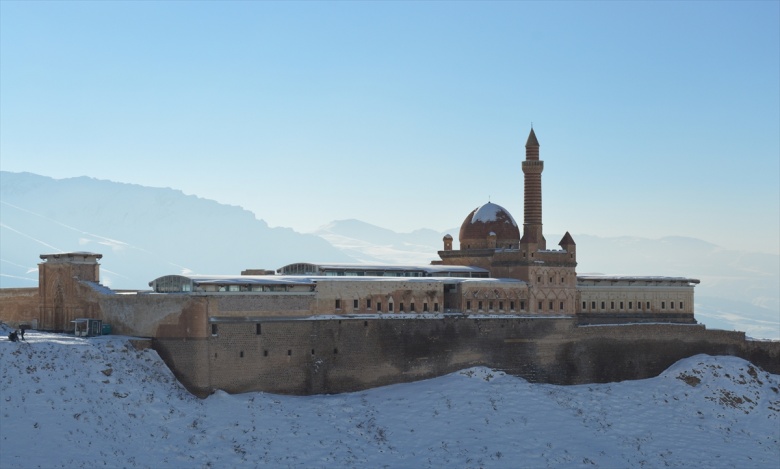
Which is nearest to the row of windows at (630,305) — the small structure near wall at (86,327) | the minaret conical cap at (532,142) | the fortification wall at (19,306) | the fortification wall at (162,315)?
the minaret conical cap at (532,142)

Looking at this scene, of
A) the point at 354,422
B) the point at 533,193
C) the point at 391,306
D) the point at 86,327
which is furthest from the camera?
the point at 533,193

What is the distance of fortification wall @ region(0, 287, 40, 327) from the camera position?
220 ft

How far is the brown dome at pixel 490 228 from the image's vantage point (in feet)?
251

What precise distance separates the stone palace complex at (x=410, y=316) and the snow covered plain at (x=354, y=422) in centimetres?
161

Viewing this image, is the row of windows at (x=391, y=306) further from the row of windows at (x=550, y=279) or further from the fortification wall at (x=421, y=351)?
the row of windows at (x=550, y=279)

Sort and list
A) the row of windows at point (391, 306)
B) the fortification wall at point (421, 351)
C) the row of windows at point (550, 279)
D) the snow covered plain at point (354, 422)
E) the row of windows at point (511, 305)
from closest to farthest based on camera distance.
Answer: the snow covered plain at point (354, 422), the fortification wall at point (421, 351), the row of windows at point (391, 306), the row of windows at point (511, 305), the row of windows at point (550, 279)

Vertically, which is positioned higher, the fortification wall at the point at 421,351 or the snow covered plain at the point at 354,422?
the fortification wall at the point at 421,351

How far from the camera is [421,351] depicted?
66.4m

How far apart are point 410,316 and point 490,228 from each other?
13.3 meters

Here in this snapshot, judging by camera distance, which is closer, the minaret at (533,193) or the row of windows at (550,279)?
the row of windows at (550,279)

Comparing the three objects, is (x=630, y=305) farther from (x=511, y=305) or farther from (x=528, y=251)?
(x=511, y=305)

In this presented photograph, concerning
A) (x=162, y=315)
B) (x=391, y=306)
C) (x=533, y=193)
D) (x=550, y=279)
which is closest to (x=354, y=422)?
(x=391, y=306)

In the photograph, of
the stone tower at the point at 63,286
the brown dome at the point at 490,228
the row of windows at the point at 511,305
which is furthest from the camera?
the brown dome at the point at 490,228

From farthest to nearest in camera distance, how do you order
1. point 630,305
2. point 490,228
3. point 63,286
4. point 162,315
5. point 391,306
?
point 630,305 < point 490,228 < point 391,306 < point 63,286 < point 162,315
